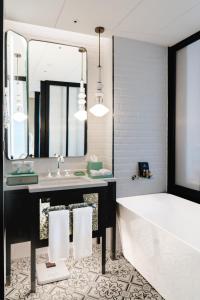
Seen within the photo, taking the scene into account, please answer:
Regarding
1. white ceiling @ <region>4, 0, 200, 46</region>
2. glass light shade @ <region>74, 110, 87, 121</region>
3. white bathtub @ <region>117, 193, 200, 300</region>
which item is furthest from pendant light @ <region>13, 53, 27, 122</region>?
white bathtub @ <region>117, 193, 200, 300</region>

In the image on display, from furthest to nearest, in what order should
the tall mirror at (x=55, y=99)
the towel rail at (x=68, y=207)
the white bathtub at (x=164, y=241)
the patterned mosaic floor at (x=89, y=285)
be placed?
the tall mirror at (x=55, y=99)
the towel rail at (x=68, y=207)
the patterned mosaic floor at (x=89, y=285)
the white bathtub at (x=164, y=241)

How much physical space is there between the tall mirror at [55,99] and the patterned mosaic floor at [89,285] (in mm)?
1243

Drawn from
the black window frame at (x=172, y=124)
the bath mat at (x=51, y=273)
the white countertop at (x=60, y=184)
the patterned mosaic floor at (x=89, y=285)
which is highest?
the black window frame at (x=172, y=124)

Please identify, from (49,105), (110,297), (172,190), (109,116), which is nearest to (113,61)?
(109,116)

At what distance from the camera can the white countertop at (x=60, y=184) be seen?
207cm

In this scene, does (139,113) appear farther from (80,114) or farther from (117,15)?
(117,15)

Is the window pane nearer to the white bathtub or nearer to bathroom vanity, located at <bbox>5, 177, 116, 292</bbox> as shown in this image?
the white bathtub

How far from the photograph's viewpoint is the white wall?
266 centimetres

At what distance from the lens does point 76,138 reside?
2779 mm

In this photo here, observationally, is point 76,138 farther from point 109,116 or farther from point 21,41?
point 21,41

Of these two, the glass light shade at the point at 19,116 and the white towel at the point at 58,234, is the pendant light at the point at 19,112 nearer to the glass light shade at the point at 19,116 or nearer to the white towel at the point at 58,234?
the glass light shade at the point at 19,116

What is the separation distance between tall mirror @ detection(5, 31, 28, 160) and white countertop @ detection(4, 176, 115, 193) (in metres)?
0.44

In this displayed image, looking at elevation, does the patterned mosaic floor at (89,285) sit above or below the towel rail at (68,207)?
below

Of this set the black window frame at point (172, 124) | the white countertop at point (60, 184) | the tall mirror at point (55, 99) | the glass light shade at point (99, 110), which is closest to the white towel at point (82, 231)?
the white countertop at point (60, 184)
